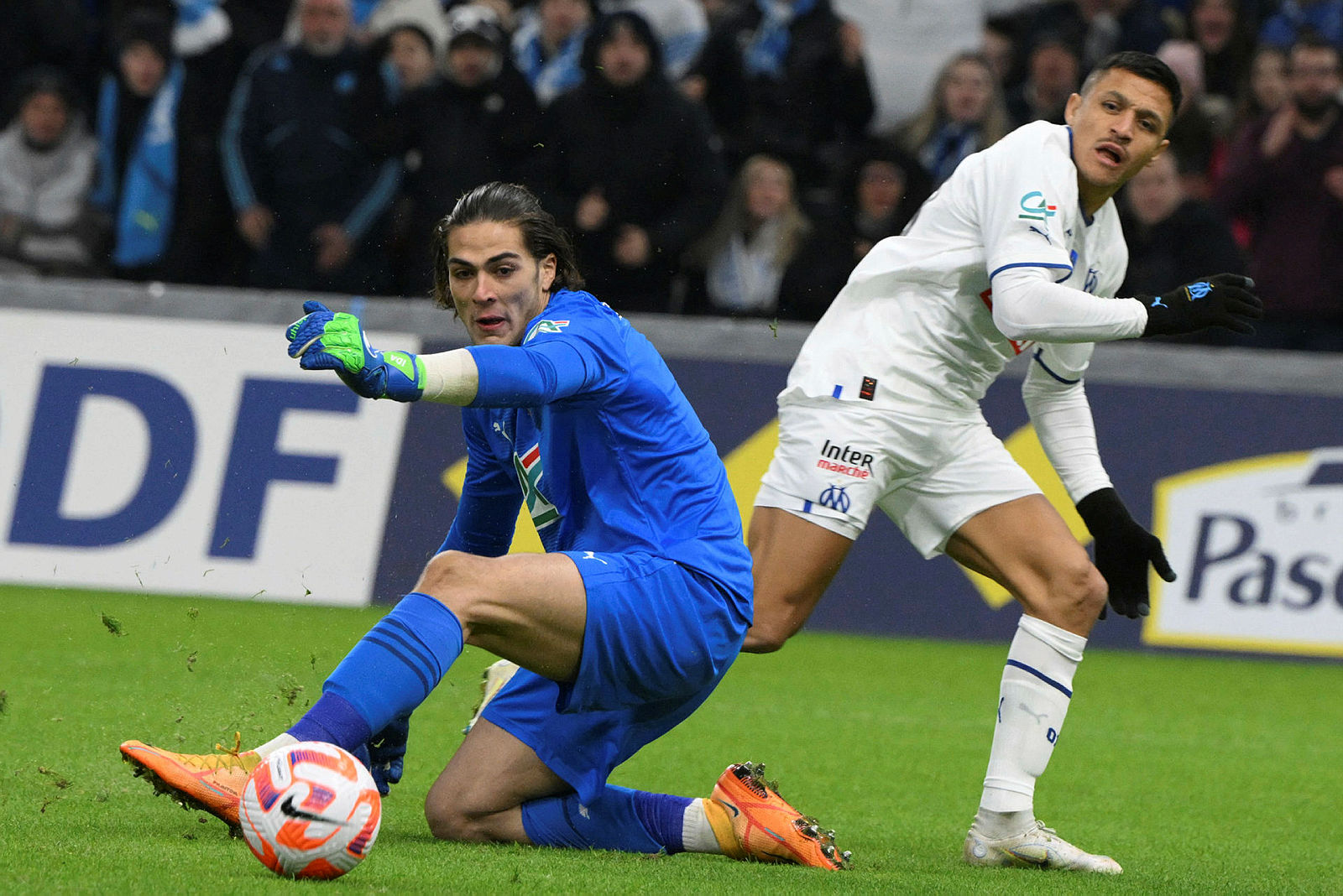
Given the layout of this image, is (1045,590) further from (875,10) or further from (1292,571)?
(875,10)

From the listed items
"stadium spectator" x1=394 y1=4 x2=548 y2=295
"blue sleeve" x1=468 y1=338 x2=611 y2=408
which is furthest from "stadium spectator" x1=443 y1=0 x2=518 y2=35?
"blue sleeve" x1=468 y1=338 x2=611 y2=408

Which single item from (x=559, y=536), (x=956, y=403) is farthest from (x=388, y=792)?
(x=956, y=403)

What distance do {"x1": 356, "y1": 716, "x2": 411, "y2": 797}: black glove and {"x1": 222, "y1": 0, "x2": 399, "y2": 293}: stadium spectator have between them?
5.34 meters

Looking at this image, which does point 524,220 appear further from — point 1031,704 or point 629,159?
point 629,159

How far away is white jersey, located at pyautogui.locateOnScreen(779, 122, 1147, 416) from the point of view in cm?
453

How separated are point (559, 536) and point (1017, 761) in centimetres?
134

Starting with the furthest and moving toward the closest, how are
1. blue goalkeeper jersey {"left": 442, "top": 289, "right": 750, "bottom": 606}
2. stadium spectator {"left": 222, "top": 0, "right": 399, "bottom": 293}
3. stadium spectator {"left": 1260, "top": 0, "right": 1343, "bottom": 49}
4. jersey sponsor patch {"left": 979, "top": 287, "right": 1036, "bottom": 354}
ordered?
stadium spectator {"left": 1260, "top": 0, "right": 1343, "bottom": 49} → stadium spectator {"left": 222, "top": 0, "right": 399, "bottom": 293} → jersey sponsor patch {"left": 979, "top": 287, "right": 1036, "bottom": 354} → blue goalkeeper jersey {"left": 442, "top": 289, "right": 750, "bottom": 606}

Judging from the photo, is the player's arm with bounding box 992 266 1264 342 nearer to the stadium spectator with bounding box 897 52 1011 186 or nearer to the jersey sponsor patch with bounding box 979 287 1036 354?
the jersey sponsor patch with bounding box 979 287 1036 354

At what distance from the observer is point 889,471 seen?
4.89 m

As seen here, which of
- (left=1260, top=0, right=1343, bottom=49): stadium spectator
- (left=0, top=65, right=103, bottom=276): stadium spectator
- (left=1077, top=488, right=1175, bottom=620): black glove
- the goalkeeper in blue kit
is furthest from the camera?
(left=1260, top=0, right=1343, bottom=49): stadium spectator

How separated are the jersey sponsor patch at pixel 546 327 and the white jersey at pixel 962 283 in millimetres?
1269

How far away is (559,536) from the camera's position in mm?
4203

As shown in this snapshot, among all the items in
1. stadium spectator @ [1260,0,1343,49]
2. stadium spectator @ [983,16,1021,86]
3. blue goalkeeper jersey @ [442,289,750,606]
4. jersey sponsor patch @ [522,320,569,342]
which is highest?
stadium spectator @ [1260,0,1343,49]

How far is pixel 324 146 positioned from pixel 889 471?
5.22 m
